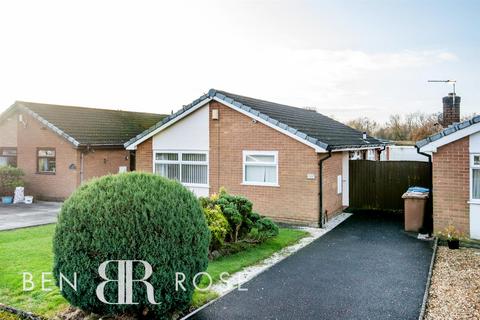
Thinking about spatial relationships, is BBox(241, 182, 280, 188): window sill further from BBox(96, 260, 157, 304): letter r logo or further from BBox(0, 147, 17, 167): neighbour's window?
BBox(0, 147, 17, 167): neighbour's window

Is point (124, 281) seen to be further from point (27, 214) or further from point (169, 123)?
point (27, 214)

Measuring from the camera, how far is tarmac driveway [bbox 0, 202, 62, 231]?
1402 centimetres

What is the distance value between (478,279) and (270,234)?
484cm

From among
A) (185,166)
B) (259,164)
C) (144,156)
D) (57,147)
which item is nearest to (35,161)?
(57,147)

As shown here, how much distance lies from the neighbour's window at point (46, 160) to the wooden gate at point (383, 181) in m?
14.6

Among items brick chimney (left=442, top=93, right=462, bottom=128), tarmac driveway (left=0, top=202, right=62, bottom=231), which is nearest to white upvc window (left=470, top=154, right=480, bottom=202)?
brick chimney (left=442, top=93, right=462, bottom=128)

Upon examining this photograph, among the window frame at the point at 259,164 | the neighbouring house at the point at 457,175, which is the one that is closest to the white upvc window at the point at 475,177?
the neighbouring house at the point at 457,175

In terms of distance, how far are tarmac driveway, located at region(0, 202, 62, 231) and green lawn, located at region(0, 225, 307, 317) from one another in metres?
1.13

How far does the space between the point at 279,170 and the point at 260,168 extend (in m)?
0.84

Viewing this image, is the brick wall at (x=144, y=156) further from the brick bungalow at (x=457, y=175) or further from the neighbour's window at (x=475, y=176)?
the neighbour's window at (x=475, y=176)

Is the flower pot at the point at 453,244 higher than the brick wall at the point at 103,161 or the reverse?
the reverse

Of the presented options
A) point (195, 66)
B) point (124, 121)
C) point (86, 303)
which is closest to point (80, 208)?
point (86, 303)

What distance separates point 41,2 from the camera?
11969mm

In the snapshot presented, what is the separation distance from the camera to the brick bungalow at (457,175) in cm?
1098
